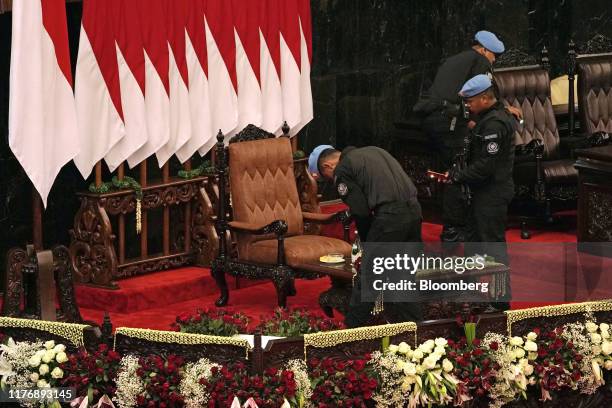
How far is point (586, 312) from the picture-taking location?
6.61 meters

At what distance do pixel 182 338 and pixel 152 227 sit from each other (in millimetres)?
4141

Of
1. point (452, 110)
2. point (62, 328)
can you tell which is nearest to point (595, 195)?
point (452, 110)

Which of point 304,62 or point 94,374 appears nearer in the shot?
point 94,374

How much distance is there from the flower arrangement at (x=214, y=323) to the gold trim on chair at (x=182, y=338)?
1.82 ft

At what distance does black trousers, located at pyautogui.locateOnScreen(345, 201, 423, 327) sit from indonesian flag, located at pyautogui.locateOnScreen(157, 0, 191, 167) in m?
1.99

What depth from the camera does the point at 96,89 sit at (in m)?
9.18

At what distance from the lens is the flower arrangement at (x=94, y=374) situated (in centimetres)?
609

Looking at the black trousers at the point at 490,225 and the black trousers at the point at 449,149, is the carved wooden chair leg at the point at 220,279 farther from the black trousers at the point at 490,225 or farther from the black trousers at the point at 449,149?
the black trousers at the point at 449,149

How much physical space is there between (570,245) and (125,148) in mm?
3340

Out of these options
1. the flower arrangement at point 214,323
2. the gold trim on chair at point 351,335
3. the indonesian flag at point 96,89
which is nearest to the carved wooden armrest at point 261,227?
the indonesian flag at point 96,89

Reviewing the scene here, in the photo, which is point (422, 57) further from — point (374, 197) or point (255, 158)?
point (374, 197)

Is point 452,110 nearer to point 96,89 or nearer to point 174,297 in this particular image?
point 174,297

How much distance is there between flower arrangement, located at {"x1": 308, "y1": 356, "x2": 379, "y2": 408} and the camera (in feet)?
19.5

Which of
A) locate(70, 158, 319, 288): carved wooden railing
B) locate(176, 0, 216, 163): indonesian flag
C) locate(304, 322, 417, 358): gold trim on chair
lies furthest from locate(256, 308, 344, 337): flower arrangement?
locate(176, 0, 216, 163): indonesian flag
